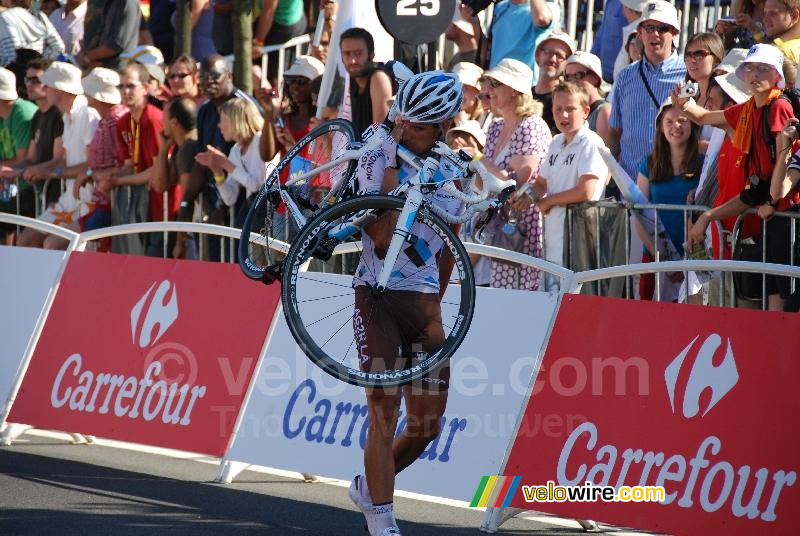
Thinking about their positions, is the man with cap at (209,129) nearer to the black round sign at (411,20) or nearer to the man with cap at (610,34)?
the black round sign at (411,20)

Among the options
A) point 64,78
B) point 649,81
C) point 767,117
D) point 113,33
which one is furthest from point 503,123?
point 113,33

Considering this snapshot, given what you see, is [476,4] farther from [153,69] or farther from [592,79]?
[153,69]

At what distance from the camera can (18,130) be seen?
44.7 ft

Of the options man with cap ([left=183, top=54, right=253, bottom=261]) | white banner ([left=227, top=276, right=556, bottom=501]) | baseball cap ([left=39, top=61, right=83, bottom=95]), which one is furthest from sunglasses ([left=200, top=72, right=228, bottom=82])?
white banner ([left=227, top=276, right=556, bottom=501])

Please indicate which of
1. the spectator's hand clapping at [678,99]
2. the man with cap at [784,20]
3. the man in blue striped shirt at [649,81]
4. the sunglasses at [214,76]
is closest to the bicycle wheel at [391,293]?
the spectator's hand clapping at [678,99]

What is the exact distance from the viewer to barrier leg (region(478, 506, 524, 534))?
291 inches

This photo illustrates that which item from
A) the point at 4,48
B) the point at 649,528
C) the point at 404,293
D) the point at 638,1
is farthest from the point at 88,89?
the point at 649,528

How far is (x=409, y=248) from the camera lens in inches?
258

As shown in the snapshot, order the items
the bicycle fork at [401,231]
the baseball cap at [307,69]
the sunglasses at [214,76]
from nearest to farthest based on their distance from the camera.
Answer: the bicycle fork at [401,231] < the baseball cap at [307,69] < the sunglasses at [214,76]

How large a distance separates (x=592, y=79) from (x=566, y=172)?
1427 millimetres

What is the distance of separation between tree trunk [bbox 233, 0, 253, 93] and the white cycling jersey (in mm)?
7150

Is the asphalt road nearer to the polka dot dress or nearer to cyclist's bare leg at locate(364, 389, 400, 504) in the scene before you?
cyclist's bare leg at locate(364, 389, 400, 504)

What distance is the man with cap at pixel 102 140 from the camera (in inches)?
478

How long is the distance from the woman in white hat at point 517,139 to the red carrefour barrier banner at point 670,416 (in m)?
2.29
